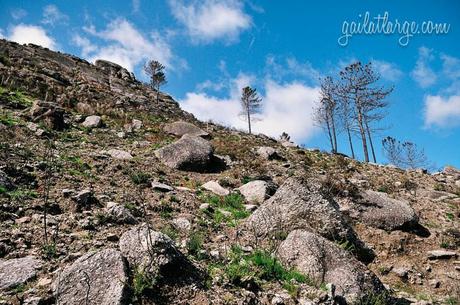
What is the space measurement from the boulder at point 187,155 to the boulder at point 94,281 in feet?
21.4

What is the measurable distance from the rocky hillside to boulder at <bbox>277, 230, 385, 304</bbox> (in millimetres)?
20

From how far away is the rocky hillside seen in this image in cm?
445

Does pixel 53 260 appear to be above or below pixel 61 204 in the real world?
below

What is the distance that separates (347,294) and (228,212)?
3.50m

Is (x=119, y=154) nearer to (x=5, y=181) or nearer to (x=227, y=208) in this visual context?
(x=5, y=181)

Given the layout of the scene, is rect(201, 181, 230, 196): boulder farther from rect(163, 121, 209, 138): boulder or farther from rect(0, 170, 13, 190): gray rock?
rect(163, 121, 209, 138): boulder

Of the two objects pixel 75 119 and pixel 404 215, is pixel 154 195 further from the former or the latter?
pixel 75 119

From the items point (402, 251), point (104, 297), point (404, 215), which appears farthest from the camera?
point (404, 215)

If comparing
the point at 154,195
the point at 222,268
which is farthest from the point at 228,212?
the point at 222,268

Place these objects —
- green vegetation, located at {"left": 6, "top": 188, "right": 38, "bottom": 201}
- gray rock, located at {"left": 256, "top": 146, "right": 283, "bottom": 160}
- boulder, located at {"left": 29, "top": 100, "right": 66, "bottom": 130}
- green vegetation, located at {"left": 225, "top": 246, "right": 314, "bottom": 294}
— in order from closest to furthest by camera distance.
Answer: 1. green vegetation, located at {"left": 225, "top": 246, "right": 314, "bottom": 294}
2. green vegetation, located at {"left": 6, "top": 188, "right": 38, "bottom": 201}
3. boulder, located at {"left": 29, "top": 100, "right": 66, "bottom": 130}
4. gray rock, located at {"left": 256, "top": 146, "right": 283, "bottom": 160}

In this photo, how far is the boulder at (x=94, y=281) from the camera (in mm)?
3889

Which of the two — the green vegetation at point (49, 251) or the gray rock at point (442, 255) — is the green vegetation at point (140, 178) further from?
the gray rock at point (442, 255)

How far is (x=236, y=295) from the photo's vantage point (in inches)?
181

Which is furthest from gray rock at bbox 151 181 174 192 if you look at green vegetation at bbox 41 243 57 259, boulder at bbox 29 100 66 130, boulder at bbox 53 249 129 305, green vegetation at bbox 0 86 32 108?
green vegetation at bbox 0 86 32 108
